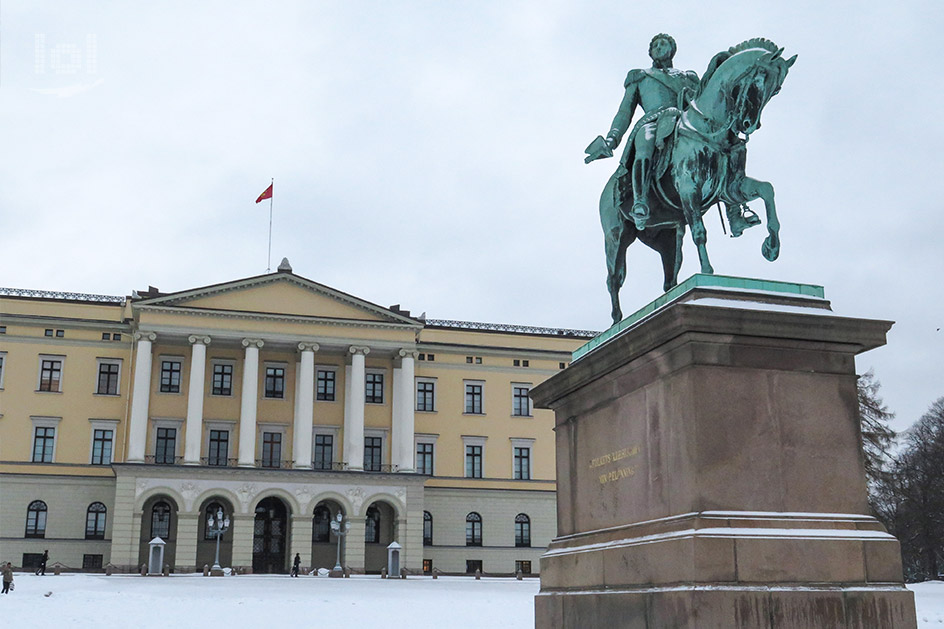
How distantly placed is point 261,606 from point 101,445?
2842cm

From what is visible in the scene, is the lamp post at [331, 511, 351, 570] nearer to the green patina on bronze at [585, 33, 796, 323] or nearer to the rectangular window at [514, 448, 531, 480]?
the rectangular window at [514, 448, 531, 480]

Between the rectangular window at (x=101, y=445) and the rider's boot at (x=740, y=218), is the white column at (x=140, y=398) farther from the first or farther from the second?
the rider's boot at (x=740, y=218)

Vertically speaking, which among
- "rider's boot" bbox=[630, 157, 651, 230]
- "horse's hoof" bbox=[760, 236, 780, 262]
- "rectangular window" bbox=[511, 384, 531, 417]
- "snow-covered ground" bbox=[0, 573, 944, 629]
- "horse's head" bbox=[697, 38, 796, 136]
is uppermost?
"rectangular window" bbox=[511, 384, 531, 417]

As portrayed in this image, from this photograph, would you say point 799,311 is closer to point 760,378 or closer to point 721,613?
point 760,378

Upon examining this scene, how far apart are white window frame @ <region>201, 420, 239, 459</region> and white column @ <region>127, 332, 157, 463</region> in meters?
3.26

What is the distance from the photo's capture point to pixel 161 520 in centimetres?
5084

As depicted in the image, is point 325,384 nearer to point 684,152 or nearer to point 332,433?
point 332,433

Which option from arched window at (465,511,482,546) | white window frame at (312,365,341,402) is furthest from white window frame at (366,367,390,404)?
arched window at (465,511,482,546)

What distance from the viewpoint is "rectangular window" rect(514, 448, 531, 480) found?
57.4 meters

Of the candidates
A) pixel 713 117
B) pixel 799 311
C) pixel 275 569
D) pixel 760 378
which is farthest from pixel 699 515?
pixel 275 569

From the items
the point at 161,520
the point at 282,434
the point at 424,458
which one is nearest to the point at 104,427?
the point at 161,520

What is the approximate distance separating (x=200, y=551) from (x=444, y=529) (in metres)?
13.0

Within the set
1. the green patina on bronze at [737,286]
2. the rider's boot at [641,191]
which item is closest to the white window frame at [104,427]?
the rider's boot at [641,191]

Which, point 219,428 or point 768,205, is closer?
point 768,205
